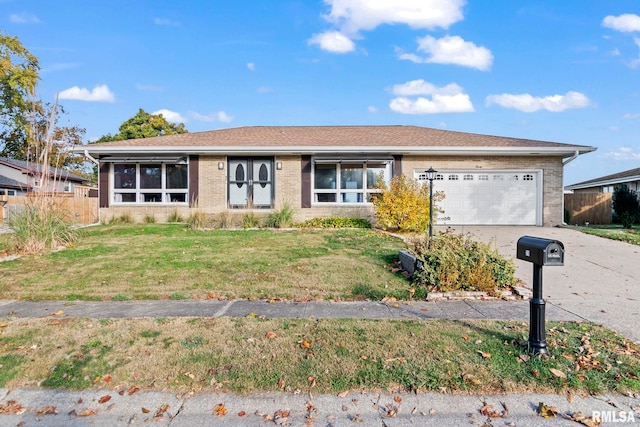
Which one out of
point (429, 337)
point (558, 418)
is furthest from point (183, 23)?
point (558, 418)

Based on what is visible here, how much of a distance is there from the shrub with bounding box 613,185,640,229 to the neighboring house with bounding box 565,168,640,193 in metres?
2.55

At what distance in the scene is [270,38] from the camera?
46.7 feet

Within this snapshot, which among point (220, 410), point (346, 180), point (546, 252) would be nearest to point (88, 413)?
point (220, 410)

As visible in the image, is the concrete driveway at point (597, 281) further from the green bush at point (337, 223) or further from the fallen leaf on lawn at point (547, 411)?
the green bush at point (337, 223)

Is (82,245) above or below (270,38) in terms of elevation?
below

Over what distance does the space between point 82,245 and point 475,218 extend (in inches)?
517

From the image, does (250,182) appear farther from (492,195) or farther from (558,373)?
(558,373)

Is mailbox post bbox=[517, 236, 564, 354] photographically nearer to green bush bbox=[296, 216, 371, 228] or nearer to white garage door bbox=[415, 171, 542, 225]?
green bush bbox=[296, 216, 371, 228]

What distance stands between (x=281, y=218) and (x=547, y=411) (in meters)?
10.8

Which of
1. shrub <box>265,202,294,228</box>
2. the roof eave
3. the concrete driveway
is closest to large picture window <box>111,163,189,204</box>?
the roof eave

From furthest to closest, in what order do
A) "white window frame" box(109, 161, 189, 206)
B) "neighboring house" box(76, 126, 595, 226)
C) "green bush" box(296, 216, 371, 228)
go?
"white window frame" box(109, 161, 189, 206), "neighboring house" box(76, 126, 595, 226), "green bush" box(296, 216, 371, 228)

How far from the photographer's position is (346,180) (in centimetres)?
1468

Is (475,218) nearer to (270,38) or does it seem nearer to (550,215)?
(550,215)

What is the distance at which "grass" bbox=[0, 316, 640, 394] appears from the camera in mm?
2932
